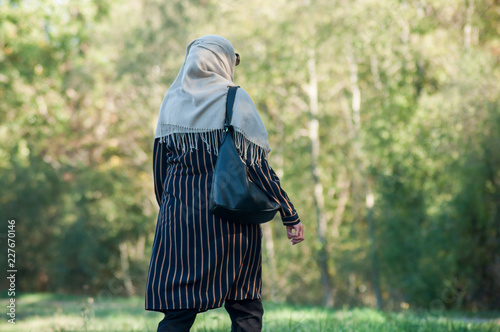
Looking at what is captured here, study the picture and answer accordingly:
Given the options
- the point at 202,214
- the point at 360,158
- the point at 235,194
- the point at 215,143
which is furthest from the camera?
the point at 360,158

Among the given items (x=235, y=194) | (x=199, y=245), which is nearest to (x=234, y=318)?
(x=199, y=245)

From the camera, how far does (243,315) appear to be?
2.69 meters

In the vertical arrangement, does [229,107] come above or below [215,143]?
above

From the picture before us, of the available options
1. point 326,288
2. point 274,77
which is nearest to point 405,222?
point 326,288

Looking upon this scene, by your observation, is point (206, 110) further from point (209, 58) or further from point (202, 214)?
point (202, 214)

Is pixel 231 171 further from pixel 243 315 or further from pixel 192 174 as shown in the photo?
pixel 243 315

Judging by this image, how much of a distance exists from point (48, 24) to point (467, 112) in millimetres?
8725

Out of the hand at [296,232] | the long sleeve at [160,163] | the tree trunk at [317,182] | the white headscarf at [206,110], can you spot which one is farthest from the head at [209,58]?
the tree trunk at [317,182]

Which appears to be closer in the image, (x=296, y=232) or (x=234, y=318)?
(x=234, y=318)

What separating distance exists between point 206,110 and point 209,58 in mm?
300

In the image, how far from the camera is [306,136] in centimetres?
1886

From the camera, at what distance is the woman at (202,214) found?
2574mm

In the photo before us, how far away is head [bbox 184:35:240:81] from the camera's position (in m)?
2.81

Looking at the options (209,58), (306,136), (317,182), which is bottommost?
(209,58)
